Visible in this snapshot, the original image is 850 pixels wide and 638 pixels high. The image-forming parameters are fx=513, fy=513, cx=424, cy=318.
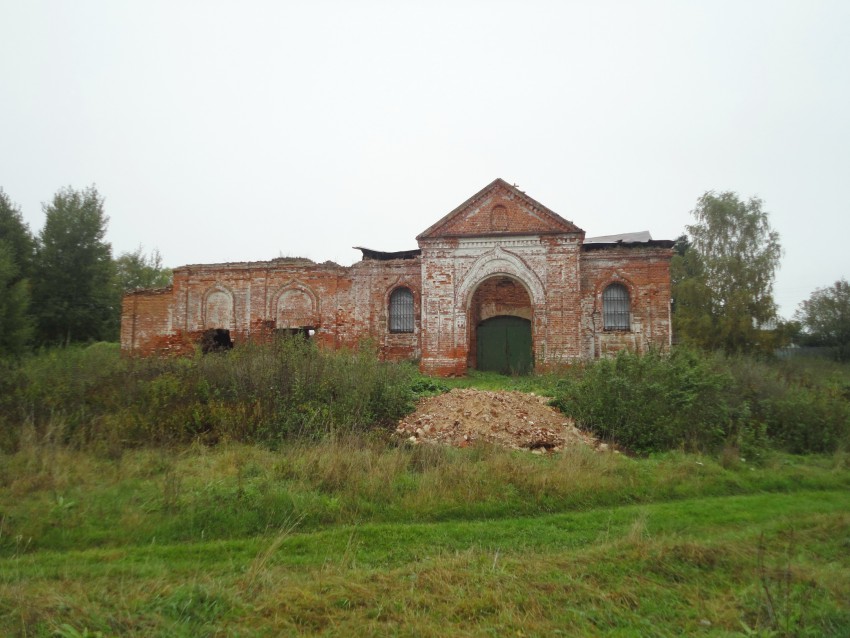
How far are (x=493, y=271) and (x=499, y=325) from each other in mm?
2932

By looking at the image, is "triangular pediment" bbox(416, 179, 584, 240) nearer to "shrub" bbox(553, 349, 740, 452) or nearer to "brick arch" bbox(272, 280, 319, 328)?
"brick arch" bbox(272, 280, 319, 328)

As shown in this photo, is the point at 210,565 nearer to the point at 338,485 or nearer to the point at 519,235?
the point at 338,485

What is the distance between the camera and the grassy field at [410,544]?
154 inches

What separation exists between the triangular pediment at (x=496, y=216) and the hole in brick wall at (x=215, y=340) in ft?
32.3

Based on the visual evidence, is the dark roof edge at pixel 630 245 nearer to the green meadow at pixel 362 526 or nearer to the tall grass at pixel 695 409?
the tall grass at pixel 695 409

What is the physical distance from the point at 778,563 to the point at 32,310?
100ft

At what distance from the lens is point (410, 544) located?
5484mm

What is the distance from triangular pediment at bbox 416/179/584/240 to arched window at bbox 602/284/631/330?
3.49 m

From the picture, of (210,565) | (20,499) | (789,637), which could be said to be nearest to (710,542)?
(789,637)

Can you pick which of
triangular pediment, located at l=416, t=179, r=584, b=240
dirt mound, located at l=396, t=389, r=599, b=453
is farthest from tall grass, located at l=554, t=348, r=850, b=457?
triangular pediment, located at l=416, t=179, r=584, b=240

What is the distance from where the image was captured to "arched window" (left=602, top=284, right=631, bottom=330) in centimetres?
1986

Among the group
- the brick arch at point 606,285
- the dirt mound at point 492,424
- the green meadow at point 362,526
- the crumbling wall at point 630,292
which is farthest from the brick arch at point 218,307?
the brick arch at point 606,285

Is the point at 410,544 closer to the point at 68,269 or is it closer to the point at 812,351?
the point at 68,269

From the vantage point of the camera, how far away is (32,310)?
25.2m
